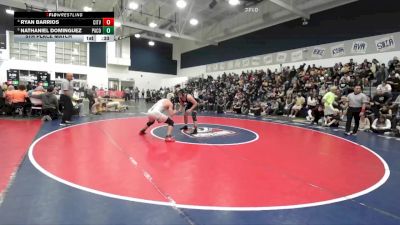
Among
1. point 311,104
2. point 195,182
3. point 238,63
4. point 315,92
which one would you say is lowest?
point 195,182

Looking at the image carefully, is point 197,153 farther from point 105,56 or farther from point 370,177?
point 105,56

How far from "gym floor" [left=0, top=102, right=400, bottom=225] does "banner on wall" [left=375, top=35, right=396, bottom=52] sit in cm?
825

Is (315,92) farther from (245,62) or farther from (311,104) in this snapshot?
(245,62)

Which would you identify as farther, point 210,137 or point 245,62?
point 245,62

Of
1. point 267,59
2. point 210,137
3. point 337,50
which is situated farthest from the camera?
point 267,59

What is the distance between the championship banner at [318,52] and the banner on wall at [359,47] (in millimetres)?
1656

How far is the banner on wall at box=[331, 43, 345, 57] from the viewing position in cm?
1461

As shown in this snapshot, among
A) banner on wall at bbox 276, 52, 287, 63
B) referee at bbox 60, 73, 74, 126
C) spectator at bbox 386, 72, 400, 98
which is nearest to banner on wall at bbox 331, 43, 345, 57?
banner on wall at bbox 276, 52, 287, 63

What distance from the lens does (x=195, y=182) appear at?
12.0 ft

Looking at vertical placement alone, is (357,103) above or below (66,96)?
above

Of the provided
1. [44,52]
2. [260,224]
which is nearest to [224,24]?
[44,52]

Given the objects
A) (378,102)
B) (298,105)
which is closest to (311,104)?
(298,105)
